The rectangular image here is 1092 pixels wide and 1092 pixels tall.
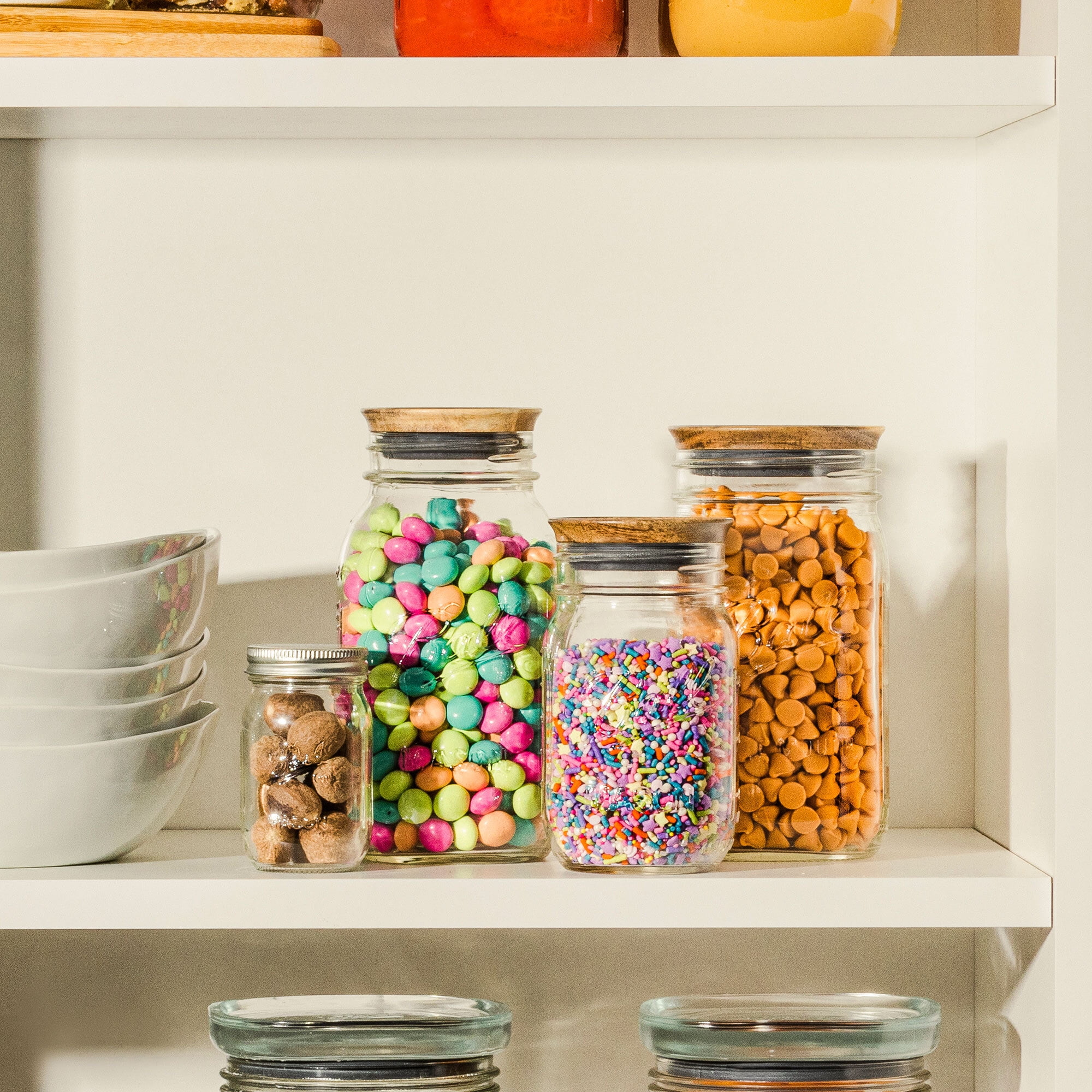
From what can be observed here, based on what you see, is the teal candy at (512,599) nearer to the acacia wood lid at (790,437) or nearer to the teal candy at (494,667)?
the teal candy at (494,667)

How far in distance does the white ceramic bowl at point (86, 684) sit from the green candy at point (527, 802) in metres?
0.23

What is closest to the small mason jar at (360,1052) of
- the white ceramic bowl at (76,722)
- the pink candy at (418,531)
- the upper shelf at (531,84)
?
the white ceramic bowl at (76,722)

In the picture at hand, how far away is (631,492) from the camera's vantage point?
3.28ft

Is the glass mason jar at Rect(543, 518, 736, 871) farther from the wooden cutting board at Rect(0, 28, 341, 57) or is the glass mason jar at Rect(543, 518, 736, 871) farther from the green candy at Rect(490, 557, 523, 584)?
the wooden cutting board at Rect(0, 28, 341, 57)

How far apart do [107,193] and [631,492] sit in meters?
0.46

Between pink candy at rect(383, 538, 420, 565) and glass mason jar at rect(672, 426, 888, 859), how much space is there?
197 mm

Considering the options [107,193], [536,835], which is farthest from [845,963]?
[107,193]

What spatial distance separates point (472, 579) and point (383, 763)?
0.42 ft

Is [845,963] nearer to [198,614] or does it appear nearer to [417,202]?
[198,614]

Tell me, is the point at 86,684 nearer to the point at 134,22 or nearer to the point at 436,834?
the point at 436,834

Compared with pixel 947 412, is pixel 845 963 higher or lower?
lower

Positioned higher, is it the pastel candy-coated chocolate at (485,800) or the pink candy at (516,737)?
the pink candy at (516,737)

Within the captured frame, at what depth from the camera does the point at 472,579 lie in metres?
0.82

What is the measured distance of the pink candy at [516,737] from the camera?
821 mm
